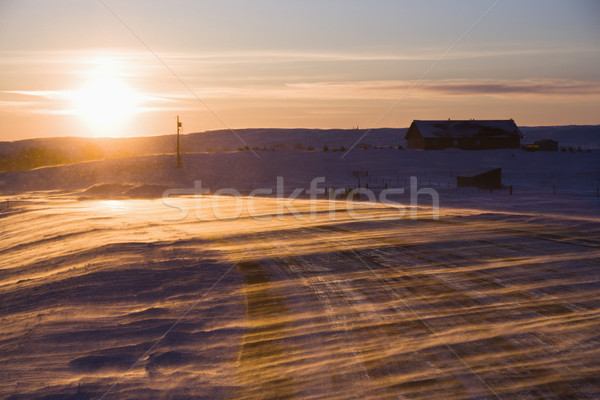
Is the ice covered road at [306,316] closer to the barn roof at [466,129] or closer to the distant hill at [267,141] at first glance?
the barn roof at [466,129]

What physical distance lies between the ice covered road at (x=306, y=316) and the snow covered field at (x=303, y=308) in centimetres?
4

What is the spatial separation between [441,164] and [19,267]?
59.3m

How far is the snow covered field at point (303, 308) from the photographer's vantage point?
8258 mm

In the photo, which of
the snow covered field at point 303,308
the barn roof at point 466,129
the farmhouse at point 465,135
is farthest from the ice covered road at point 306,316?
the barn roof at point 466,129

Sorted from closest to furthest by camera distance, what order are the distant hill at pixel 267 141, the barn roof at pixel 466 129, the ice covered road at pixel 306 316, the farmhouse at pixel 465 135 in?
the ice covered road at pixel 306 316 < the farmhouse at pixel 465 135 < the barn roof at pixel 466 129 < the distant hill at pixel 267 141

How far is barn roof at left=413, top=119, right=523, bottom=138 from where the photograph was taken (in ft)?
274

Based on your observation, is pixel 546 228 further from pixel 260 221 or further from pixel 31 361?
pixel 31 361

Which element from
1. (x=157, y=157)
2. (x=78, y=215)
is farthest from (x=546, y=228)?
(x=157, y=157)

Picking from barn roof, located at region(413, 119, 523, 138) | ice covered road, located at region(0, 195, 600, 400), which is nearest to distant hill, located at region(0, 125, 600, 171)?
barn roof, located at region(413, 119, 523, 138)

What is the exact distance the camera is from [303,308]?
38.4ft

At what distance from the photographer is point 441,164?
7169 centimetres

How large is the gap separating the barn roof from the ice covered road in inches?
2483

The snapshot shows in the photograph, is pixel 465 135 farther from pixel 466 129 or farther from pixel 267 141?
pixel 267 141

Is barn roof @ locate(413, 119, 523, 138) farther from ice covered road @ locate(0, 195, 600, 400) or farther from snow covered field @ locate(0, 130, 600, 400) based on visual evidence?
ice covered road @ locate(0, 195, 600, 400)
